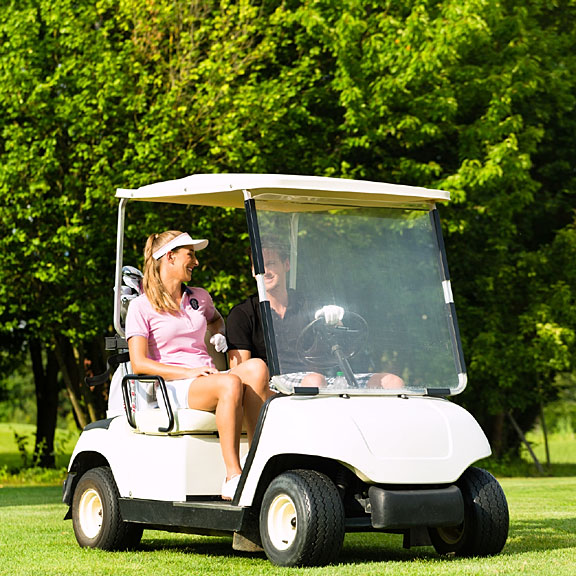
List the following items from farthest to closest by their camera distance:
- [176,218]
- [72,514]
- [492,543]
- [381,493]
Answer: [176,218] → [72,514] → [492,543] → [381,493]

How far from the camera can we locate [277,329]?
5922 millimetres

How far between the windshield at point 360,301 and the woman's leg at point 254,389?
0.26 m

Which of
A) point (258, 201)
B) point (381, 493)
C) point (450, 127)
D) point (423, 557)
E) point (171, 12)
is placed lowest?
point (423, 557)

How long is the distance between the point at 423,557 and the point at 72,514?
2.11 metres

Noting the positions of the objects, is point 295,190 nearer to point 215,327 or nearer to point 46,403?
point 215,327

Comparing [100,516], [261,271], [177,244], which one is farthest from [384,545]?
[177,244]

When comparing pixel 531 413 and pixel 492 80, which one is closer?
pixel 492 80

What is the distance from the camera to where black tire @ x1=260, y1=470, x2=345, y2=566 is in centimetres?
546

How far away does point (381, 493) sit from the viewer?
549 cm

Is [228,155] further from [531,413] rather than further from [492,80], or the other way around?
[531,413]

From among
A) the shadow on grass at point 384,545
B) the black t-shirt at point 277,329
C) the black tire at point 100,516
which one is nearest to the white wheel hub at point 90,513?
the black tire at point 100,516

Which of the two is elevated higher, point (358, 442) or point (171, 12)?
point (171, 12)

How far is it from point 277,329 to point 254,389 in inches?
14.3

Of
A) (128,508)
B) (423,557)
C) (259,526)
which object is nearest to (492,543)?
(423,557)
